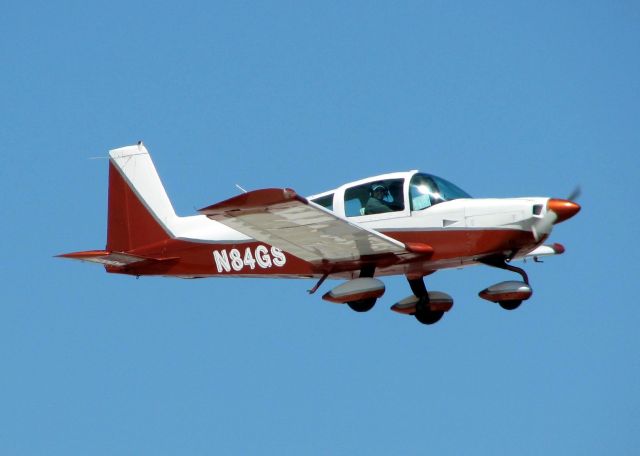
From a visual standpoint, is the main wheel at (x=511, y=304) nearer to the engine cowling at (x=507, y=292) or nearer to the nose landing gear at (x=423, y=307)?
the engine cowling at (x=507, y=292)

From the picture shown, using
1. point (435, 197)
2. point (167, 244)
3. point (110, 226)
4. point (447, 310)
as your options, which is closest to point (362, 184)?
point (435, 197)

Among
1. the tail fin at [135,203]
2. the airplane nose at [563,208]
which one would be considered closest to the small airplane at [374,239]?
the airplane nose at [563,208]

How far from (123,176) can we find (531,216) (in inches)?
308

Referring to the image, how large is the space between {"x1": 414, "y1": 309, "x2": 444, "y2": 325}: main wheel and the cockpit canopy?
1.81 m

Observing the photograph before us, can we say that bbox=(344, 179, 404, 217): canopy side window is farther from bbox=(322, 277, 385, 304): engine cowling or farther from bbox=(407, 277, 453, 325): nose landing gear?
bbox=(407, 277, 453, 325): nose landing gear

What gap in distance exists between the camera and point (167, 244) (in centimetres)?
2083

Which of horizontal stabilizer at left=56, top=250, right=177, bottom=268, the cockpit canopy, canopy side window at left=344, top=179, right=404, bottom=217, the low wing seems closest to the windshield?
the cockpit canopy

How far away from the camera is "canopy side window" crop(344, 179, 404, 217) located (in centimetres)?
1862

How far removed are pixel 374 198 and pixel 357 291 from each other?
1516 millimetres

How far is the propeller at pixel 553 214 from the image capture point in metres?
17.6

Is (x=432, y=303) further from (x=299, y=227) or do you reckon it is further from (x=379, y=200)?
(x=299, y=227)

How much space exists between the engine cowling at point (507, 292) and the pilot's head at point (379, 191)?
6.97 ft

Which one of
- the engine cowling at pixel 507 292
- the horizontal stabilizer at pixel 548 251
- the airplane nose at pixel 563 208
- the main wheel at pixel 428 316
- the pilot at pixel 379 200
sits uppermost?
the pilot at pixel 379 200

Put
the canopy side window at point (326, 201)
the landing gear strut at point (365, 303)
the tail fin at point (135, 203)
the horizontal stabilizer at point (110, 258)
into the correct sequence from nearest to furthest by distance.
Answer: the canopy side window at point (326, 201) → the landing gear strut at point (365, 303) → the horizontal stabilizer at point (110, 258) → the tail fin at point (135, 203)
